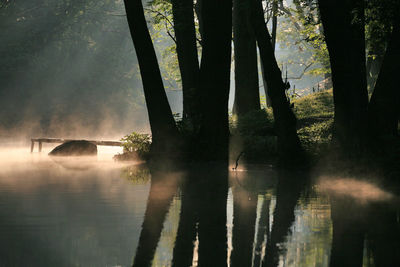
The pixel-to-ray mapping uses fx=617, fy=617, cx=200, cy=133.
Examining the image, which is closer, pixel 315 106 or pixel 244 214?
pixel 244 214

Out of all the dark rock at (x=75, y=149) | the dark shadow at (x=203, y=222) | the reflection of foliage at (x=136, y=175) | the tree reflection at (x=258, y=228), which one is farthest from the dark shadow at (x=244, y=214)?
the dark rock at (x=75, y=149)

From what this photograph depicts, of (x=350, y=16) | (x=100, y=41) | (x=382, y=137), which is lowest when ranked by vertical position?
(x=382, y=137)

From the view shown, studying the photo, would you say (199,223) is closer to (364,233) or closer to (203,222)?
(203,222)

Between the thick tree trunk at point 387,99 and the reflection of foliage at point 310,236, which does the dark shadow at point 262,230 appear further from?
the thick tree trunk at point 387,99

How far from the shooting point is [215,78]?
1709 cm

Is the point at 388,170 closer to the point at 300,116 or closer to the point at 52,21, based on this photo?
the point at 300,116

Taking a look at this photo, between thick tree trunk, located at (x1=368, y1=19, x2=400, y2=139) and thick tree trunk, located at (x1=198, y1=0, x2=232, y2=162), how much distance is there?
4.13 metres

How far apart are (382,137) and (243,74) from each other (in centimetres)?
1353

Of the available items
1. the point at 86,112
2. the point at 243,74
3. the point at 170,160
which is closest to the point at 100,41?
the point at 86,112

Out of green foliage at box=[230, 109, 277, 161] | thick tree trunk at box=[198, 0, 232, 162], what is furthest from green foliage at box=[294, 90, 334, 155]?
thick tree trunk at box=[198, 0, 232, 162]

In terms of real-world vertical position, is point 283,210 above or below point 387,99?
below

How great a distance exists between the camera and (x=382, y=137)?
586 inches

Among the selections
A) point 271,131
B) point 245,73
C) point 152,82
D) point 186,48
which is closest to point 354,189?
point 152,82

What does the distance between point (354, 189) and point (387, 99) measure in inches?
159
